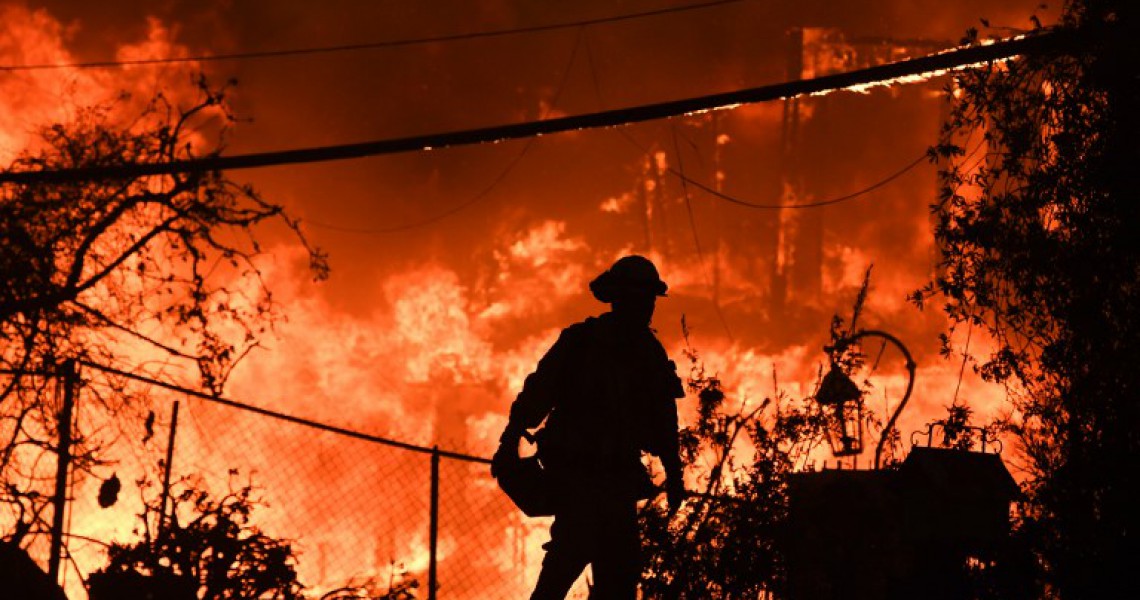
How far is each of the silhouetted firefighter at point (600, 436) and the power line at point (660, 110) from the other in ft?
6.34

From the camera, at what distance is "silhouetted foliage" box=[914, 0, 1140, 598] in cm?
1023

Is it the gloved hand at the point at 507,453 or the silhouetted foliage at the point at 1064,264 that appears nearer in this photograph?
Answer: the gloved hand at the point at 507,453

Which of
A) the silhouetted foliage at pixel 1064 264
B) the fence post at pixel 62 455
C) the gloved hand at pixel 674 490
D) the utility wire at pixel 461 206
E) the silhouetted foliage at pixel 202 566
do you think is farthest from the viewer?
the utility wire at pixel 461 206

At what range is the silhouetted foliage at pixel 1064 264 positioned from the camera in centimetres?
1023

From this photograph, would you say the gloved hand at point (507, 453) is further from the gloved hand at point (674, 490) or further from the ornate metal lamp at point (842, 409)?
the ornate metal lamp at point (842, 409)

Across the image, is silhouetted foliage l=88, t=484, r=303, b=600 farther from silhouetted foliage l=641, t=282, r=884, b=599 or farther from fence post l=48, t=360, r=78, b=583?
silhouetted foliage l=641, t=282, r=884, b=599

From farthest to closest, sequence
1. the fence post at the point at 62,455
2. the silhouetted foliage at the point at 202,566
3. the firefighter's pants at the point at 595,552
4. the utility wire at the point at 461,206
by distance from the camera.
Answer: the utility wire at the point at 461,206, the fence post at the point at 62,455, the silhouetted foliage at the point at 202,566, the firefighter's pants at the point at 595,552

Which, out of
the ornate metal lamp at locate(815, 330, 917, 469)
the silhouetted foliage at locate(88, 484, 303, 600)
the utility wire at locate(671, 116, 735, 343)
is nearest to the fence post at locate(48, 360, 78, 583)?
the silhouetted foliage at locate(88, 484, 303, 600)

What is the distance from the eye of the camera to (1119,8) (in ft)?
31.7

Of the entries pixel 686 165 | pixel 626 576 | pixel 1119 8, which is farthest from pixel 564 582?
pixel 686 165

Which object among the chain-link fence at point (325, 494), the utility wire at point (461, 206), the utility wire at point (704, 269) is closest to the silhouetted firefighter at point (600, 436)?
the chain-link fence at point (325, 494)

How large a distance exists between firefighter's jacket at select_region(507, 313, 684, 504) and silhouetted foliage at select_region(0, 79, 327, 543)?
9.48 metres

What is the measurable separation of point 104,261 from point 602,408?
1220 cm

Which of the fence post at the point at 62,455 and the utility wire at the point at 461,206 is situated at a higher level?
the utility wire at the point at 461,206
